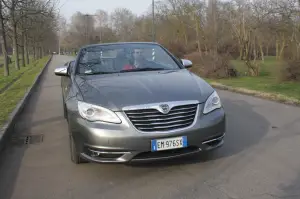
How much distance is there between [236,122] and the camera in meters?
6.67

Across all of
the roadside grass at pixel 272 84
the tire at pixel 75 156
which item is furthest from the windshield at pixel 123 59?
the roadside grass at pixel 272 84

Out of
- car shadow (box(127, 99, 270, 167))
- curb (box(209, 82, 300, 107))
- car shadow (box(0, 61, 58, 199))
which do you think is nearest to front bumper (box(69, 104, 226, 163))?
car shadow (box(127, 99, 270, 167))

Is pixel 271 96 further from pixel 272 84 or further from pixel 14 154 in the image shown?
pixel 14 154

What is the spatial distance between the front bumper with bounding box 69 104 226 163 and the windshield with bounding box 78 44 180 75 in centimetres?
134

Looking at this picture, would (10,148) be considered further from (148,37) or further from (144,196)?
(148,37)

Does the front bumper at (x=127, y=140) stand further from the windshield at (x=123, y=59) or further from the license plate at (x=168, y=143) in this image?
the windshield at (x=123, y=59)

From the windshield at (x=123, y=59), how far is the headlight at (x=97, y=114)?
47.6 inches

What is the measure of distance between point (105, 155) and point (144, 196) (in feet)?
2.25

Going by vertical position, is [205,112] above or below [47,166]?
above

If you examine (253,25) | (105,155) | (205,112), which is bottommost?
(105,155)

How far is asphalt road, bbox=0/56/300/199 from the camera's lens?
11.9 ft

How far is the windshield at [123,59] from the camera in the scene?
5.28m

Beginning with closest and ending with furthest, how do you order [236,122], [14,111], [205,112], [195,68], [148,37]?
[205,112]
[236,122]
[14,111]
[195,68]
[148,37]

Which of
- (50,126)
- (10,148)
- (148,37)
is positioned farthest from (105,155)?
(148,37)
